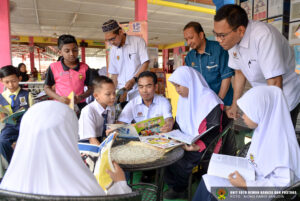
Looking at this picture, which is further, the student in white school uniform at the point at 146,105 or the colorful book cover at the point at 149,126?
the student in white school uniform at the point at 146,105

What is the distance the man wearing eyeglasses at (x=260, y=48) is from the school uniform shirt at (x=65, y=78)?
1.55m

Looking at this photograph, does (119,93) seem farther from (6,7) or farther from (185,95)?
(6,7)

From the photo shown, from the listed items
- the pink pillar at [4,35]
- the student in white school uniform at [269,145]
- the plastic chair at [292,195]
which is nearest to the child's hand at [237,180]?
the student in white school uniform at [269,145]

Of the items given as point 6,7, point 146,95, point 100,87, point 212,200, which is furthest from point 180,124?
point 6,7

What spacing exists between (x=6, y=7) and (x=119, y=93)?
3191mm

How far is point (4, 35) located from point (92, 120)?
11.2 feet

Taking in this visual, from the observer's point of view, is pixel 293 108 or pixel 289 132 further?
pixel 293 108

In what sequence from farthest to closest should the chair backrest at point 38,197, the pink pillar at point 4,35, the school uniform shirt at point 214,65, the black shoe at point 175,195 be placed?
1. the pink pillar at point 4,35
2. the school uniform shirt at point 214,65
3. the black shoe at point 175,195
4. the chair backrest at point 38,197

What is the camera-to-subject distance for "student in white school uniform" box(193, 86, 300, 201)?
1.13 metres

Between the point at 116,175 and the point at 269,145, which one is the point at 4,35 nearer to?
the point at 116,175

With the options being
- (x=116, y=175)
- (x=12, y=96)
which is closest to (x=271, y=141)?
(x=116, y=175)

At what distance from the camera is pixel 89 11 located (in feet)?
25.4

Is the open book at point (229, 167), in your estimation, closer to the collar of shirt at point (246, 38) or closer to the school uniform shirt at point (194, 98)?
the school uniform shirt at point (194, 98)

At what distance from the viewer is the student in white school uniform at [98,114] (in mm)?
1844
